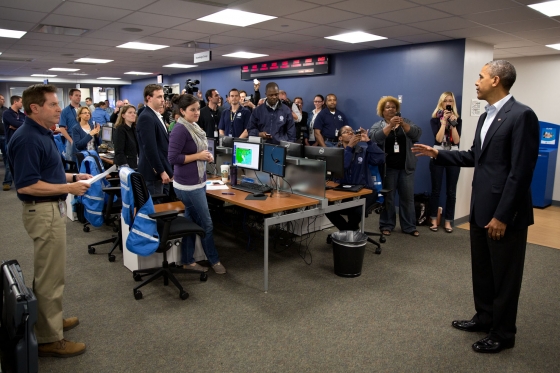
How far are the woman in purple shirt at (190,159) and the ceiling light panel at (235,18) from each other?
1.60 meters

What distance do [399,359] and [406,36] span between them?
4.41 meters

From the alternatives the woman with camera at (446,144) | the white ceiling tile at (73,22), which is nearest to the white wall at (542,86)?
the woman with camera at (446,144)

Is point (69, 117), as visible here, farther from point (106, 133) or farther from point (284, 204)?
point (284, 204)

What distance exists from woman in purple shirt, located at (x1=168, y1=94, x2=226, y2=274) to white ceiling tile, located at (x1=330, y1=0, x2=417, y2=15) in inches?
72.3

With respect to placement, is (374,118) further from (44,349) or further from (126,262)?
(44,349)

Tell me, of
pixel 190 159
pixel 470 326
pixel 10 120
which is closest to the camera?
pixel 470 326

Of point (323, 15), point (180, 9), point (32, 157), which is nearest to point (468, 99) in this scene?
point (323, 15)

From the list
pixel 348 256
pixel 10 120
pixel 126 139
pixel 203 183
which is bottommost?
pixel 348 256

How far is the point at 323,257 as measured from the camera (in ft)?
14.2

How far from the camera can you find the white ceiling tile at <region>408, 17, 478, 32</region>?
14.9 feet

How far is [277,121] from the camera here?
524 centimetres

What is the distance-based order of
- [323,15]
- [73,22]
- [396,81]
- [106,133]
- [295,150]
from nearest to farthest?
[295,150] → [323,15] → [73,22] → [396,81] → [106,133]

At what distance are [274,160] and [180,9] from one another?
1991 mm

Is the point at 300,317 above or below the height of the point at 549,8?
below
